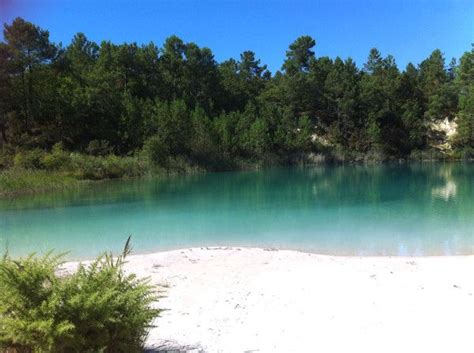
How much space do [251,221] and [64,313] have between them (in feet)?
48.9

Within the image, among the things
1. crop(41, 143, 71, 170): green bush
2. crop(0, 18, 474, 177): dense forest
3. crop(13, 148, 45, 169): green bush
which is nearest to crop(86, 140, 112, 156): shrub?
crop(0, 18, 474, 177): dense forest

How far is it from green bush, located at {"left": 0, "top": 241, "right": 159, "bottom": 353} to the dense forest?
3865 cm

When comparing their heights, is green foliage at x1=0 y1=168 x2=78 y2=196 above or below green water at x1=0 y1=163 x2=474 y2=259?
above

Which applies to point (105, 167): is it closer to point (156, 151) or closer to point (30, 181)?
point (156, 151)

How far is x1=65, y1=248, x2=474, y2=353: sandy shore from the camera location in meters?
5.34

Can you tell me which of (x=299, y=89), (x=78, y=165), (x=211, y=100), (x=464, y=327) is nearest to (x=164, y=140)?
(x=78, y=165)

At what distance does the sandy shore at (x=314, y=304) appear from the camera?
17.5 ft

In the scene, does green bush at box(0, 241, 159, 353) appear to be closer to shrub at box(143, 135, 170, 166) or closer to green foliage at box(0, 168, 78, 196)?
green foliage at box(0, 168, 78, 196)

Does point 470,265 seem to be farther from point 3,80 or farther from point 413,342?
point 3,80

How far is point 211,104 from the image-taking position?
238 feet

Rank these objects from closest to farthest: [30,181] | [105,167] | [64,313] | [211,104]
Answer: [64,313]
[30,181]
[105,167]
[211,104]

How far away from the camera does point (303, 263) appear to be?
10.3 m

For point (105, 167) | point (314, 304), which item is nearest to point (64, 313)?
point (314, 304)

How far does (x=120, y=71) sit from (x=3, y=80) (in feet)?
69.6
